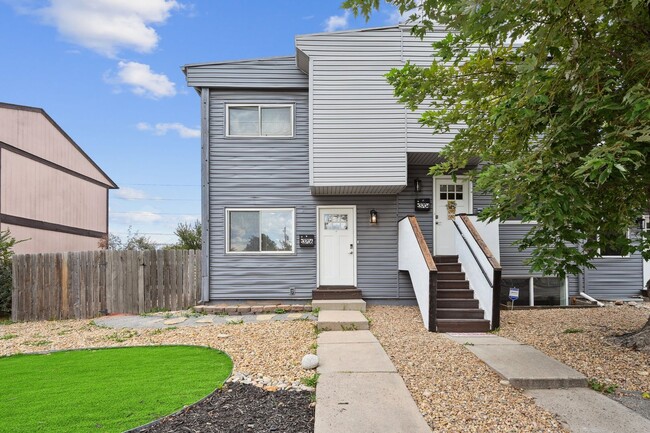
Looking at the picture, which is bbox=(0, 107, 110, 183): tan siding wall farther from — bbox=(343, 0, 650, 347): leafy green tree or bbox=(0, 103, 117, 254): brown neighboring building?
bbox=(343, 0, 650, 347): leafy green tree

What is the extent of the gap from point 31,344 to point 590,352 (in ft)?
27.5

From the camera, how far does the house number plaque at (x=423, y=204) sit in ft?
29.4

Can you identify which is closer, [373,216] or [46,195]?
[373,216]

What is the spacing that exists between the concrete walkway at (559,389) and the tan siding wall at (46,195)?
1447cm

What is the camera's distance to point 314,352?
4867 millimetres

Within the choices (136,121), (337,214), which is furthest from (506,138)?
(136,121)

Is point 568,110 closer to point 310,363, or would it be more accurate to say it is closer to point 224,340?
point 310,363

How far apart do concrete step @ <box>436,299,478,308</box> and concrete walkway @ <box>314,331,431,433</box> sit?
2.33m

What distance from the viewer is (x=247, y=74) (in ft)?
28.9

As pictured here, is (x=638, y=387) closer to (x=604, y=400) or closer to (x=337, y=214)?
(x=604, y=400)

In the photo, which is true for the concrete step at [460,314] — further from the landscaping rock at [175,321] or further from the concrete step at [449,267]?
the landscaping rock at [175,321]

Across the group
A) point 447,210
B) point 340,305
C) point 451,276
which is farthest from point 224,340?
point 447,210

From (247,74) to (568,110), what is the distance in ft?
22.9

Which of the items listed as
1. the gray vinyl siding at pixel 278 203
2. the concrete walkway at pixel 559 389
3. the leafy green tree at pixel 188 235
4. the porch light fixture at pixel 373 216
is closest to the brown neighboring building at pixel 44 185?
the leafy green tree at pixel 188 235
